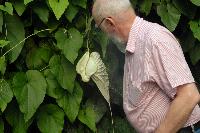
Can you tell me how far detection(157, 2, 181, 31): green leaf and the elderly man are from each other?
0.76 m

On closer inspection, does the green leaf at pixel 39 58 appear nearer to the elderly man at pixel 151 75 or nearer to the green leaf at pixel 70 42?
the green leaf at pixel 70 42

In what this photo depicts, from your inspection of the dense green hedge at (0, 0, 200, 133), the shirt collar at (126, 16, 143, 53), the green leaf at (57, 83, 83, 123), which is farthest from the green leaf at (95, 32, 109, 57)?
the shirt collar at (126, 16, 143, 53)

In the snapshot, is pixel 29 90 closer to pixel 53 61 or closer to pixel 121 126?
pixel 53 61

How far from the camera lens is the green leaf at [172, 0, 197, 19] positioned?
349cm

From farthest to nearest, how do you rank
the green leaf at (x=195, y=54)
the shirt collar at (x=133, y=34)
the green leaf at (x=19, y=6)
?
the green leaf at (x=195, y=54) → the green leaf at (x=19, y=6) → the shirt collar at (x=133, y=34)

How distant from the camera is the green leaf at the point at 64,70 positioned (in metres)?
3.13

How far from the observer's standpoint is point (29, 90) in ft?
9.94

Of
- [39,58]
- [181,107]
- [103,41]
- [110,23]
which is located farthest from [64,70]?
[181,107]

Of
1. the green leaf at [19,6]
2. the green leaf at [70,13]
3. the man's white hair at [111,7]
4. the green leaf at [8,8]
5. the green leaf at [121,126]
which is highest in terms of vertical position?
the man's white hair at [111,7]

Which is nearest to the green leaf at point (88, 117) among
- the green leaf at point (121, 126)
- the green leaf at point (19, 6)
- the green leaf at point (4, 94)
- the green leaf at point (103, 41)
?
the green leaf at point (121, 126)

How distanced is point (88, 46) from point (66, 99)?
0.37 metres

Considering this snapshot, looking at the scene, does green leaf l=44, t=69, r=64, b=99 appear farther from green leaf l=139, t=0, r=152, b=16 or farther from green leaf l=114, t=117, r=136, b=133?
green leaf l=139, t=0, r=152, b=16

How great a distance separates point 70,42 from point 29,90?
39 cm

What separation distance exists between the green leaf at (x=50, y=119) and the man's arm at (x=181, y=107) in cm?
90
